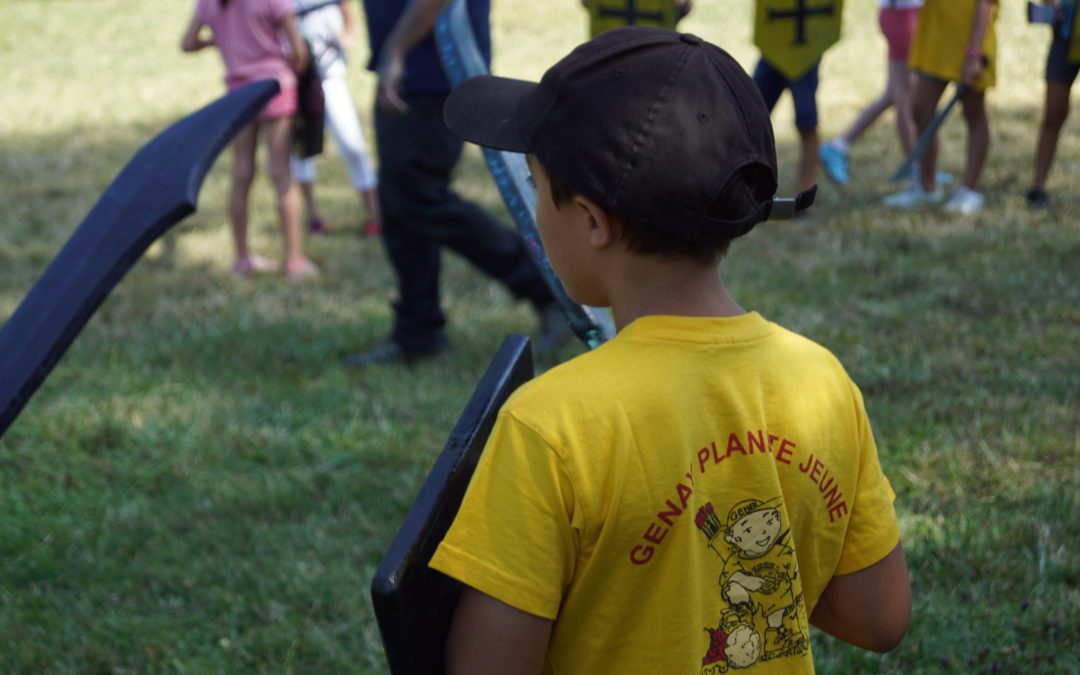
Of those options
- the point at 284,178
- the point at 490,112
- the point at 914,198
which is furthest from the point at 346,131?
the point at 490,112

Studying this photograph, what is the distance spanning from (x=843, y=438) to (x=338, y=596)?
1883mm

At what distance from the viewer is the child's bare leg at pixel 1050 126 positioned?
605 centimetres

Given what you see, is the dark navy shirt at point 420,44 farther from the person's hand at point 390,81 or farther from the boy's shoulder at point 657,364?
the boy's shoulder at point 657,364

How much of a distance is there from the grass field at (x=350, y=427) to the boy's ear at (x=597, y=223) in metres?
→ 1.61

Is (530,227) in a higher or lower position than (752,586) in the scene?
higher

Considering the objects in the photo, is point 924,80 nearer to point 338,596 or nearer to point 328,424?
point 328,424

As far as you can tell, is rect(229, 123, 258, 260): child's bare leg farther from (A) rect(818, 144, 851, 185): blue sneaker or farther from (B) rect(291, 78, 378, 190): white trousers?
(A) rect(818, 144, 851, 185): blue sneaker

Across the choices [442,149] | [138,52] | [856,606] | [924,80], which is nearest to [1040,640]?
[856,606]

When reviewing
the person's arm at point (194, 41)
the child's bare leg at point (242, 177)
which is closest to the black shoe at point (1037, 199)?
the child's bare leg at point (242, 177)

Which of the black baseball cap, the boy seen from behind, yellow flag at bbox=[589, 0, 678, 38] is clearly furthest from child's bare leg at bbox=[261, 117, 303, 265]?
the black baseball cap

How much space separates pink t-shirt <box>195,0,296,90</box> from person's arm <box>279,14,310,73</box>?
31mm

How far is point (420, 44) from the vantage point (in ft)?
14.1

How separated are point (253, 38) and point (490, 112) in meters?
4.53

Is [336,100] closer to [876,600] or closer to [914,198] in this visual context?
[914,198]
